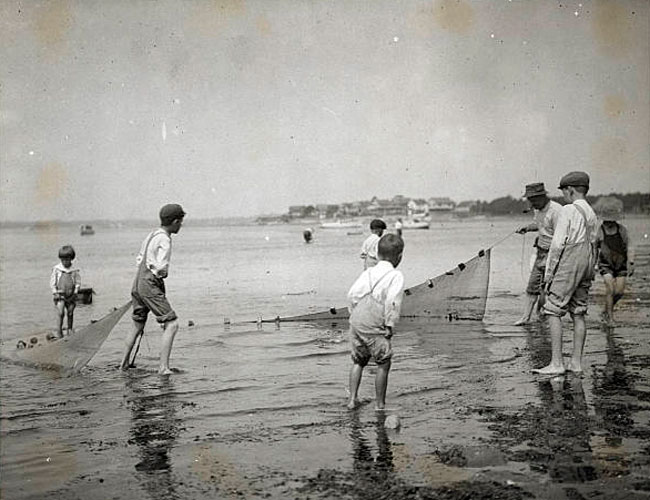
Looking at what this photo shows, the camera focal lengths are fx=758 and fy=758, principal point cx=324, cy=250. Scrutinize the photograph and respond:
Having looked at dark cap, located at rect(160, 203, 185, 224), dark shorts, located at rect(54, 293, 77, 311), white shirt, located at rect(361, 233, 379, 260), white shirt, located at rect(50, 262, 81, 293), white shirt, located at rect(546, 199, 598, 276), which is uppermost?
dark cap, located at rect(160, 203, 185, 224)

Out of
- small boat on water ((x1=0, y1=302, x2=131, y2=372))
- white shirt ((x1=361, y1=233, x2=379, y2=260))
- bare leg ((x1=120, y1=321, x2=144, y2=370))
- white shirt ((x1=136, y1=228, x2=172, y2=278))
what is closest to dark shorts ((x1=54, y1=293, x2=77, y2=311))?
small boat on water ((x1=0, y1=302, x2=131, y2=372))

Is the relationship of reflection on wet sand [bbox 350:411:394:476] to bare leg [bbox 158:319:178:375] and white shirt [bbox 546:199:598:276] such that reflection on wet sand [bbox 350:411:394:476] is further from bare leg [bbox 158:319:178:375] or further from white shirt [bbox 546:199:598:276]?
bare leg [bbox 158:319:178:375]

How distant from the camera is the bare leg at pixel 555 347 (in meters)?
7.68

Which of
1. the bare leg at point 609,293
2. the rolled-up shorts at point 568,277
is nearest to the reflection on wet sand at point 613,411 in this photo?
the rolled-up shorts at point 568,277

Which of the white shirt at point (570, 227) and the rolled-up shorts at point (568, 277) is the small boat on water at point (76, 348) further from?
the white shirt at point (570, 227)

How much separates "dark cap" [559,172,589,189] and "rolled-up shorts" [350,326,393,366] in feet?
9.48

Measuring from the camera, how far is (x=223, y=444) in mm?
5742

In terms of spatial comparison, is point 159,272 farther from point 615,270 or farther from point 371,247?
point 615,270

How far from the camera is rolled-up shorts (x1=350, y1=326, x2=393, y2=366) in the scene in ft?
20.7

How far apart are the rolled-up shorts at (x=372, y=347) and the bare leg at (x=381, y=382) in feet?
0.26

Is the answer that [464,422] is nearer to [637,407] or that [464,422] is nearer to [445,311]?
[637,407]

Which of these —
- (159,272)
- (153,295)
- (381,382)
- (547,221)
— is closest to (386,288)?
(381,382)

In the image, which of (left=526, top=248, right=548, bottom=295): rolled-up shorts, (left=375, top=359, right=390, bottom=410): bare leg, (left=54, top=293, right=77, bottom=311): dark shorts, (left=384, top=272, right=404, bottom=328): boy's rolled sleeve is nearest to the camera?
(left=384, top=272, right=404, bottom=328): boy's rolled sleeve

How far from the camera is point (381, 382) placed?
650 centimetres
